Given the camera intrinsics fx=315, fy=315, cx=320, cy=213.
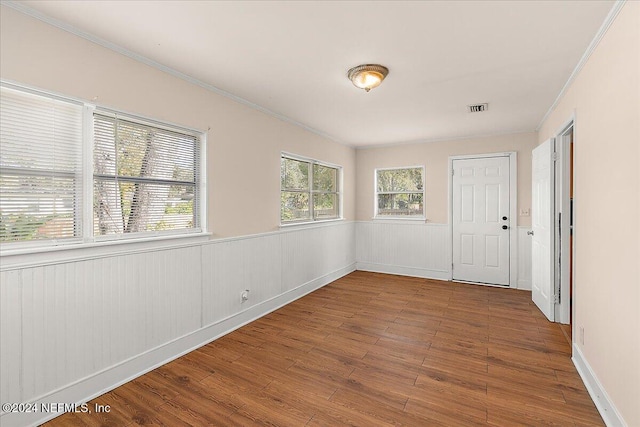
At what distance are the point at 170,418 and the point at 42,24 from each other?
266 centimetres

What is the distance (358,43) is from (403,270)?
4617mm

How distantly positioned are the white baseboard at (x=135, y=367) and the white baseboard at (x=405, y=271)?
2.77m

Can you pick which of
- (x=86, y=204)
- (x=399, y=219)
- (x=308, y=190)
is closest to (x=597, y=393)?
(x=86, y=204)

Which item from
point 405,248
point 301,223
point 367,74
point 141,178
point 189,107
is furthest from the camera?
Result: point 405,248

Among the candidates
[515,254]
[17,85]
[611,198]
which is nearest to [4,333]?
[17,85]

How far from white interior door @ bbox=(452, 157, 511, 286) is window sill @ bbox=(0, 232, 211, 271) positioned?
4.52 metres

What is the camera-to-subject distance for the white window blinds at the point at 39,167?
191 centimetres

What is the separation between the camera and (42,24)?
6.62 ft

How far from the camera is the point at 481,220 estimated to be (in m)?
5.40

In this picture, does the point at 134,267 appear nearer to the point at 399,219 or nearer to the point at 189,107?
the point at 189,107

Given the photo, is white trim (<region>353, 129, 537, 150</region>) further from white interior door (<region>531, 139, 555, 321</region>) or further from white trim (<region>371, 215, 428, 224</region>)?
white trim (<region>371, 215, 428, 224</region>)

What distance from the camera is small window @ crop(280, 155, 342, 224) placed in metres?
4.54

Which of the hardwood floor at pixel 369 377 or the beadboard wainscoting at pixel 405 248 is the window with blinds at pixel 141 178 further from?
the beadboard wainscoting at pixel 405 248

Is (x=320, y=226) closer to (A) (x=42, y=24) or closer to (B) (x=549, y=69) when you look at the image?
A: (B) (x=549, y=69)
